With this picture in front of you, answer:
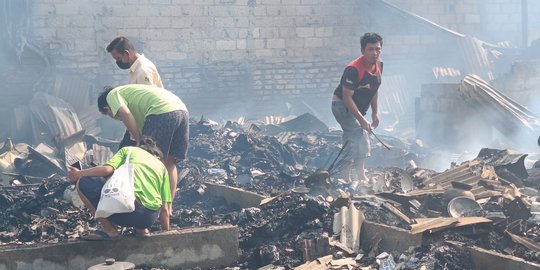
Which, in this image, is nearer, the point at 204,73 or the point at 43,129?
the point at 43,129

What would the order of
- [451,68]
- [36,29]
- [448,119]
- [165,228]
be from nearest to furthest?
[165,228], [448,119], [36,29], [451,68]

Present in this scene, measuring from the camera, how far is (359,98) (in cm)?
937

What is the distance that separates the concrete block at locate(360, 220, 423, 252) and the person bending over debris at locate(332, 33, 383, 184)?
2511mm

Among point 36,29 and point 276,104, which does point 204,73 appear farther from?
point 36,29

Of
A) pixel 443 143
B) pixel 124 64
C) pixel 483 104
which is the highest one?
pixel 124 64

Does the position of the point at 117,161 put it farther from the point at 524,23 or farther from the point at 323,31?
the point at 524,23

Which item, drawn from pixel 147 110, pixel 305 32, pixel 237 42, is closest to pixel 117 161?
pixel 147 110

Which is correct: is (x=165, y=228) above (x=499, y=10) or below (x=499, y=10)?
below

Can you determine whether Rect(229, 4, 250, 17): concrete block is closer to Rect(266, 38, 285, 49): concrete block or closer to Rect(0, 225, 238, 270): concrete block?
Rect(266, 38, 285, 49): concrete block

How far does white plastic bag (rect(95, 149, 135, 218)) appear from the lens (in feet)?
19.1

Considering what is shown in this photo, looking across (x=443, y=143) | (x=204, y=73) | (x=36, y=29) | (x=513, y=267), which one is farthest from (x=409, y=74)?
(x=513, y=267)

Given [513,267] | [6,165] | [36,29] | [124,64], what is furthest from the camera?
[36,29]

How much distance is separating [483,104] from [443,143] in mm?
1431

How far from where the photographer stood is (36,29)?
698 inches
